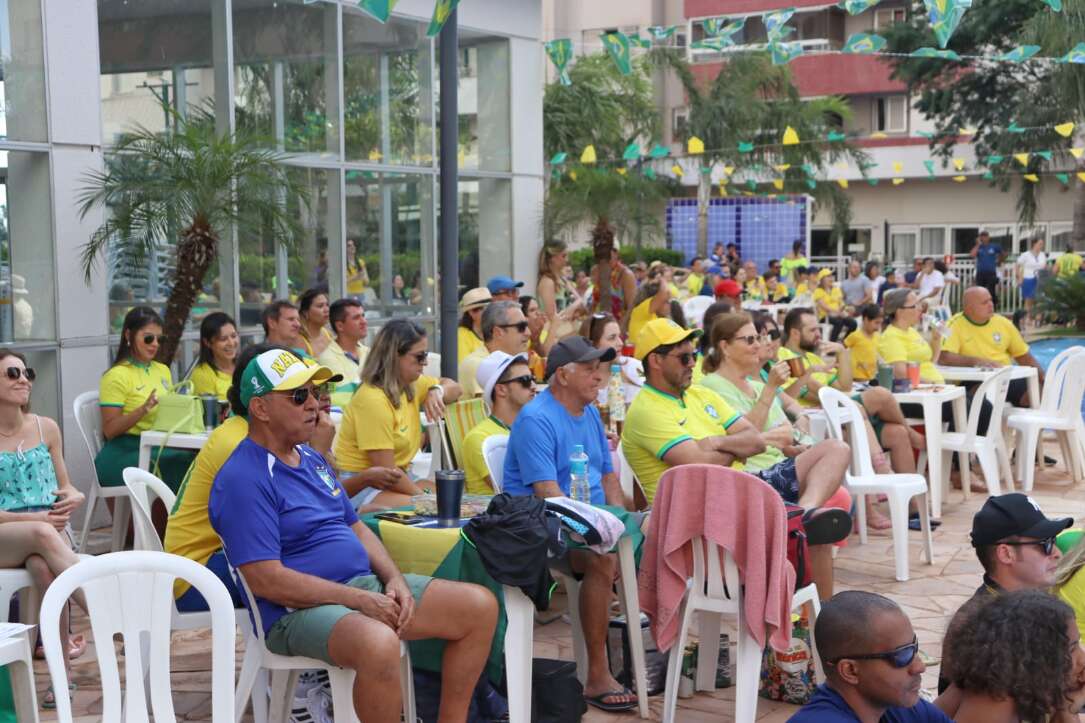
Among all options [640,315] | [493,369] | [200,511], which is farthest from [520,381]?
[640,315]

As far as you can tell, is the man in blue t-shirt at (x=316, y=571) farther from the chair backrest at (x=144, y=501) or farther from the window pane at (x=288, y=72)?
the window pane at (x=288, y=72)

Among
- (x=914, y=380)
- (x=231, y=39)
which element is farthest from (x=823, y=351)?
(x=231, y=39)

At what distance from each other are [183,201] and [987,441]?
570 cm

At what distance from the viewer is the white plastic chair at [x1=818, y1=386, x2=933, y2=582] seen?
718 centimetres

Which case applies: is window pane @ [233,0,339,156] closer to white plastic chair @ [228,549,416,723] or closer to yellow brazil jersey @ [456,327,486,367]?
yellow brazil jersey @ [456,327,486,367]

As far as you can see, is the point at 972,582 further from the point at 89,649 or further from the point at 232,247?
the point at 232,247

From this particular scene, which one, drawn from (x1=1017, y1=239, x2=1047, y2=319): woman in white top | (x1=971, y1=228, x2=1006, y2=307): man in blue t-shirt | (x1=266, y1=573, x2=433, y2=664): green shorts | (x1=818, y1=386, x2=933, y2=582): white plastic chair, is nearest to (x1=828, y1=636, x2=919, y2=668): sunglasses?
(x1=266, y1=573, x2=433, y2=664): green shorts

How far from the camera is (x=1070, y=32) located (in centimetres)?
1772

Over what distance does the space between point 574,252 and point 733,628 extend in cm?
3189

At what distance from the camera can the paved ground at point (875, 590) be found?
5.19m

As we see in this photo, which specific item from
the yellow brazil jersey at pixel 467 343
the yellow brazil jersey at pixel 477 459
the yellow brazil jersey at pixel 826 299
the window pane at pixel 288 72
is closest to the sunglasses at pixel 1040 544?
the yellow brazil jersey at pixel 477 459

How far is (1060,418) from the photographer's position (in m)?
9.83

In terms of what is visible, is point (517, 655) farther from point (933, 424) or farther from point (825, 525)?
point (933, 424)

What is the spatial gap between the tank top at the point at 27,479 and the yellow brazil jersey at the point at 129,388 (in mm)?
1600
